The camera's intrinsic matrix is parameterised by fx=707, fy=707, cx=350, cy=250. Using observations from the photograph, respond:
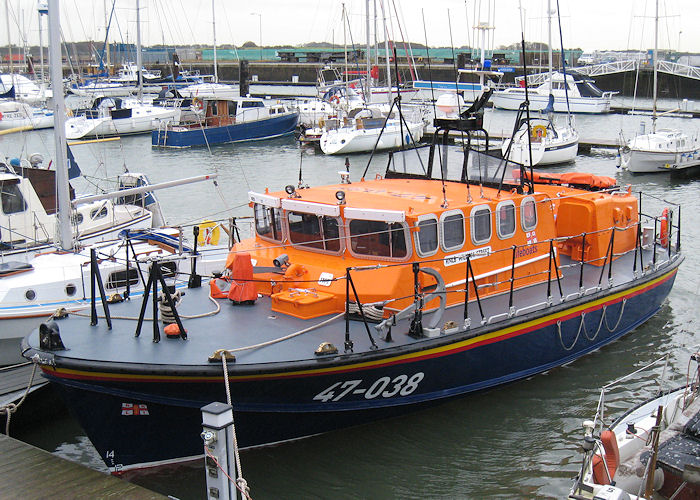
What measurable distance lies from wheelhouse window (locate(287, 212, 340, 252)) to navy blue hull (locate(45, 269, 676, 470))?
205 cm

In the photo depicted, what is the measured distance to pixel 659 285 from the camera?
44.7ft

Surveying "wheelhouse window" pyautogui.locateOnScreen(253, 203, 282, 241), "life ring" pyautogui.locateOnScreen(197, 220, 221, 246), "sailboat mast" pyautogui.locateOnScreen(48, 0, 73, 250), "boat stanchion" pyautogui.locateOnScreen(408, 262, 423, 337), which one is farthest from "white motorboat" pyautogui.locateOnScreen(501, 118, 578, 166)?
"boat stanchion" pyautogui.locateOnScreen(408, 262, 423, 337)

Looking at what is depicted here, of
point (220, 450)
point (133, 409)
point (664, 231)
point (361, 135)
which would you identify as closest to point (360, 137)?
point (361, 135)

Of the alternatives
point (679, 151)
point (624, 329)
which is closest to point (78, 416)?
point (624, 329)

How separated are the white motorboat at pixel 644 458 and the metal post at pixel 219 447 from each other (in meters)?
3.36

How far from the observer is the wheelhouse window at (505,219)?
1084 centimetres

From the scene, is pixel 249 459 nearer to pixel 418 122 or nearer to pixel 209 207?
pixel 209 207

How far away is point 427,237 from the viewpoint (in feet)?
32.4

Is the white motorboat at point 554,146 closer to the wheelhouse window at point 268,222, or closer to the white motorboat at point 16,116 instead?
the wheelhouse window at point 268,222

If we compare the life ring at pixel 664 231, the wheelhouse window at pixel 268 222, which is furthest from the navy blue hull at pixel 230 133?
the wheelhouse window at pixel 268 222

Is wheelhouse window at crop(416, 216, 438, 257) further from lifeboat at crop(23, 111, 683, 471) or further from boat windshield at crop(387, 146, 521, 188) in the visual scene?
boat windshield at crop(387, 146, 521, 188)

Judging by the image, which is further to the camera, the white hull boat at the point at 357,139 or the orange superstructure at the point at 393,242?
the white hull boat at the point at 357,139

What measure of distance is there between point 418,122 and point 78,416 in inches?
1494

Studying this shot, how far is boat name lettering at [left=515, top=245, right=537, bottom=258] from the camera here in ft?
37.0
